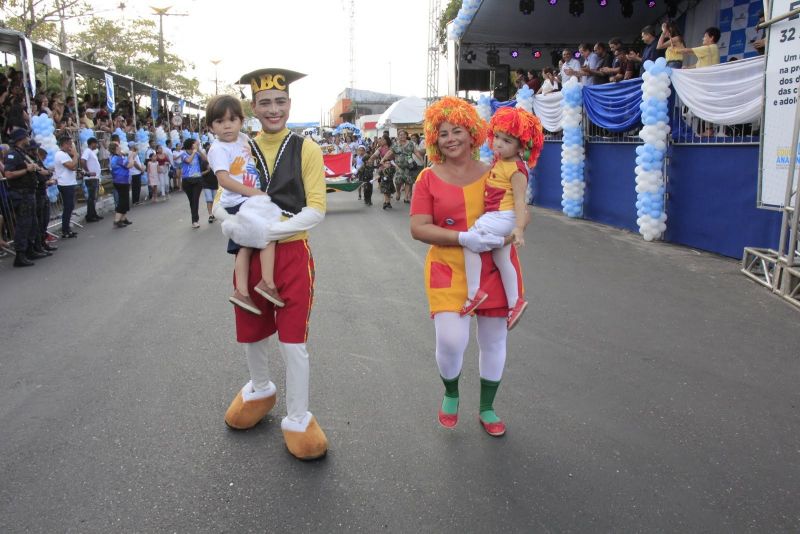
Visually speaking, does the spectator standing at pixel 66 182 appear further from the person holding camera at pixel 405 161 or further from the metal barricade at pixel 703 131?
the metal barricade at pixel 703 131

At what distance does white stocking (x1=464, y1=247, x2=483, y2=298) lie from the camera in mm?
3357

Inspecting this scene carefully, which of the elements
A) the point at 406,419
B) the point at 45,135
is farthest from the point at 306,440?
the point at 45,135

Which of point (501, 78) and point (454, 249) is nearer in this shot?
point (454, 249)

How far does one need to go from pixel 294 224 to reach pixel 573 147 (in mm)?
10710

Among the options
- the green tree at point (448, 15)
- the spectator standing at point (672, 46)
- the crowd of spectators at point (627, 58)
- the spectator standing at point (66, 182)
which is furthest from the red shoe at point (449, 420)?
the green tree at point (448, 15)

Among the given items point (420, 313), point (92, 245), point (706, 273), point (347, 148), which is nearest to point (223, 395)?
point (420, 313)

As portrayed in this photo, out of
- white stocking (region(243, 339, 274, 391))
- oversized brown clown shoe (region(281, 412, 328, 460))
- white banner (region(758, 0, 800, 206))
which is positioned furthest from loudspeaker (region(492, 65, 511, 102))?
oversized brown clown shoe (region(281, 412, 328, 460))

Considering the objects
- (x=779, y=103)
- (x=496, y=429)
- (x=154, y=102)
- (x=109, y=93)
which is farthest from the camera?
(x=154, y=102)

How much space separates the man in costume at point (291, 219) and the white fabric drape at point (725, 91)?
615 centimetres

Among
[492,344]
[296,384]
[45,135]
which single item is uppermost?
[45,135]

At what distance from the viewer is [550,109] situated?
46.9 ft

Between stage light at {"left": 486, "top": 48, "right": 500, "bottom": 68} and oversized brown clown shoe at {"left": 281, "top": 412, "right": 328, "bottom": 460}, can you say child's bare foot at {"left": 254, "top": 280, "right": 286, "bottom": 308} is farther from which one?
stage light at {"left": 486, "top": 48, "right": 500, "bottom": 68}

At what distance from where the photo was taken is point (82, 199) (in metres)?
16.2

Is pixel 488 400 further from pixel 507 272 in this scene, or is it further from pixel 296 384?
pixel 296 384
